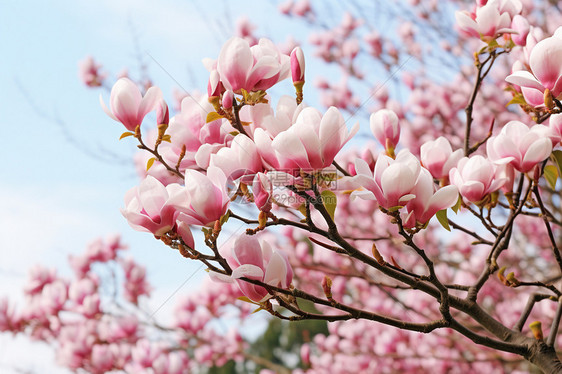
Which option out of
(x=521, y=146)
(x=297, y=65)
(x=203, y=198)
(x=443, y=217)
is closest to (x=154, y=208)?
(x=203, y=198)

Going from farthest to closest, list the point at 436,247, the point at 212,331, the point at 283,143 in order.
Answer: the point at 436,247 → the point at 212,331 → the point at 283,143

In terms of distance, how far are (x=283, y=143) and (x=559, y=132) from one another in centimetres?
67

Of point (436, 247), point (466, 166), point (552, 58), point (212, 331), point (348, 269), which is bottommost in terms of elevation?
point (466, 166)

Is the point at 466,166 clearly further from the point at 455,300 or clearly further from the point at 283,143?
the point at 283,143

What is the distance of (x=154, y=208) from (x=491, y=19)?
108 cm

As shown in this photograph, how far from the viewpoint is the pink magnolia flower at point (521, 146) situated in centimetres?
108

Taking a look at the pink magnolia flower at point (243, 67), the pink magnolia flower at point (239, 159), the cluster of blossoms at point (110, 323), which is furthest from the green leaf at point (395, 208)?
the cluster of blossoms at point (110, 323)

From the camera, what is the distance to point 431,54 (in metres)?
3.76

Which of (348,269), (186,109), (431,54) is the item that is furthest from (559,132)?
(431,54)

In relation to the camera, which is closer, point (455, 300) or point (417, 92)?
point (455, 300)

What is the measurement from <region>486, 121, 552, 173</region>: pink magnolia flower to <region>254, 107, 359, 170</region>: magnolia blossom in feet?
1.36

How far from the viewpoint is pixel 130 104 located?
3.55 ft

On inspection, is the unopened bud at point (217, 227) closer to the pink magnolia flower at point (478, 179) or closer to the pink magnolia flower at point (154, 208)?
the pink magnolia flower at point (154, 208)

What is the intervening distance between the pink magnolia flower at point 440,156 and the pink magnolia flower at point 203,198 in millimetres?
559
